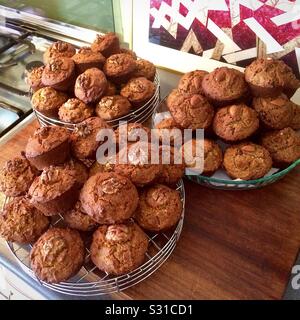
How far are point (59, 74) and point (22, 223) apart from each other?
18.7 inches

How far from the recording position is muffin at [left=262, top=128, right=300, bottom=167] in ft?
3.25

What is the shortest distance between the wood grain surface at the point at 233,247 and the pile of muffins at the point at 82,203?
0.12 meters

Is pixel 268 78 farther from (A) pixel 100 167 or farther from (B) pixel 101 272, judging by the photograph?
(B) pixel 101 272

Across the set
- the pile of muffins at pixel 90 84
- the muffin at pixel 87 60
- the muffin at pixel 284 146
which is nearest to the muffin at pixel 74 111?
the pile of muffins at pixel 90 84

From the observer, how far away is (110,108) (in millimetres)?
1053

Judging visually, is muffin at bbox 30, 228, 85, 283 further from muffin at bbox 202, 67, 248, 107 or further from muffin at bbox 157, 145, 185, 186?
muffin at bbox 202, 67, 248, 107

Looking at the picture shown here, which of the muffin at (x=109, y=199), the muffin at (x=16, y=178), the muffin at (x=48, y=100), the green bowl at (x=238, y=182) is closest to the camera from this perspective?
the muffin at (x=109, y=199)

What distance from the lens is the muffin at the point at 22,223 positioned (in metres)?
0.84

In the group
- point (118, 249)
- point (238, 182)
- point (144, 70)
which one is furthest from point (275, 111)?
point (118, 249)

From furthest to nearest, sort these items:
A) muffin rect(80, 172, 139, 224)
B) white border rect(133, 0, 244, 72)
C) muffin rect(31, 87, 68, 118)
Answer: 1. white border rect(133, 0, 244, 72)
2. muffin rect(31, 87, 68, 118)
3. muffin rect(80, 172, 139, 224)

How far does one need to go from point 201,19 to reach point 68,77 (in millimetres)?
518

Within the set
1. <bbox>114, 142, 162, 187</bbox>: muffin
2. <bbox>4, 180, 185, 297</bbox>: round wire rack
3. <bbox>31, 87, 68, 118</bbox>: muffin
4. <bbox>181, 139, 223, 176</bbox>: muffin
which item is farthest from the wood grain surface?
<bbox>31, 87, 68, 118</bbox>: muffin

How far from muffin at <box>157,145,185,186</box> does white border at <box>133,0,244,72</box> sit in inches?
20.9

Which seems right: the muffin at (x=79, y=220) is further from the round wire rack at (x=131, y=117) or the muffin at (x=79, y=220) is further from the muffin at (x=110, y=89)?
the muffin at (x=110, y=89)
